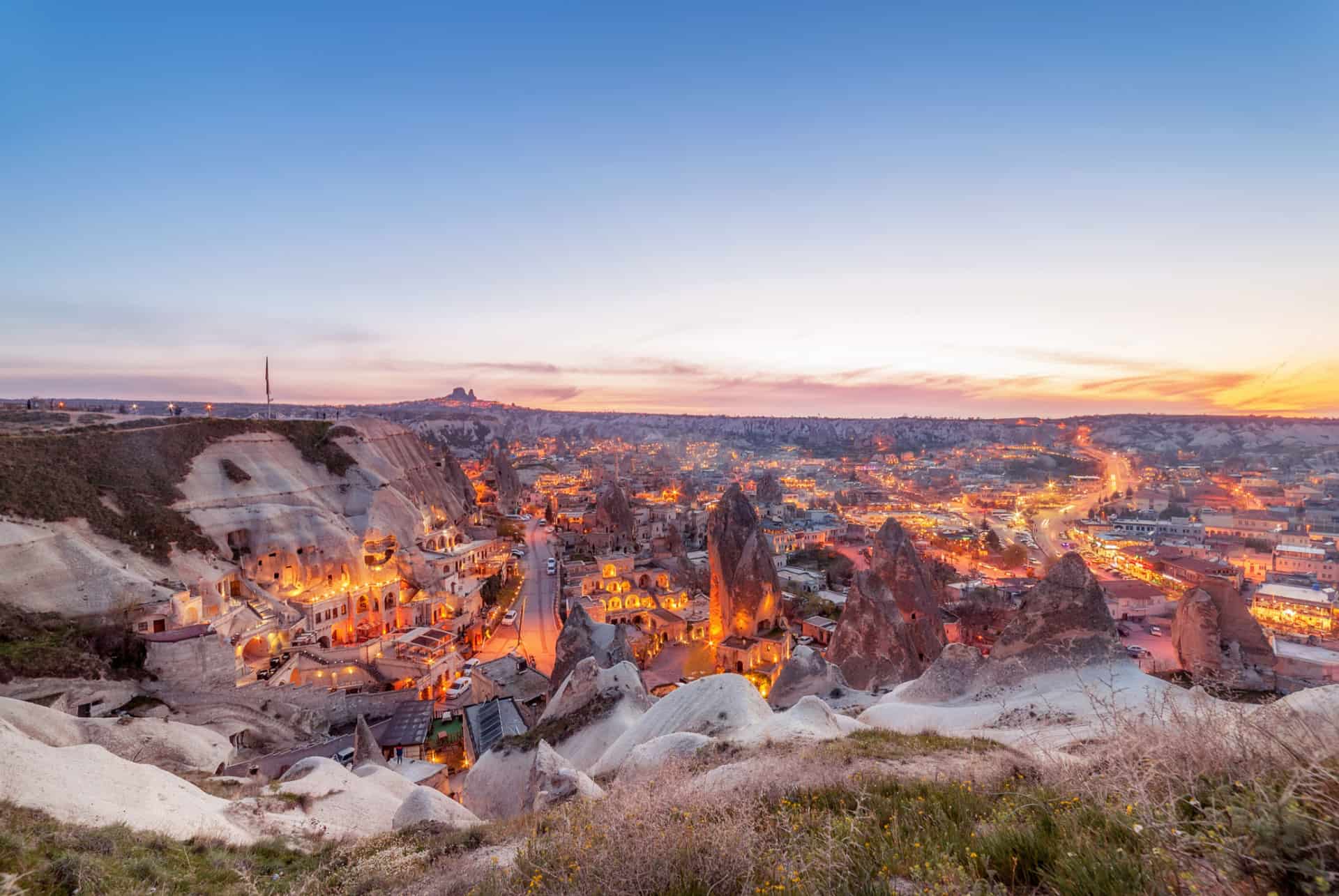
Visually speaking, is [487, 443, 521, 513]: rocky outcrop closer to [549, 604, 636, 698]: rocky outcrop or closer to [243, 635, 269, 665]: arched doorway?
[243, 635, 269, 665]: arched doorway

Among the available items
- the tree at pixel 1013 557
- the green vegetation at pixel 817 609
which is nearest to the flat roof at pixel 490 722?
the green vegetation at pixel 817 609

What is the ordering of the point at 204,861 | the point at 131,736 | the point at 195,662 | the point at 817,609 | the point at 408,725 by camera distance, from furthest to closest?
1. the point at 817,609
2. the point at 195,662
3. the point at 408,725
4. the point at 131,736
5. the point at 204,861

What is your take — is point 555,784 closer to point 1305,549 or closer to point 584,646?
point 584,646

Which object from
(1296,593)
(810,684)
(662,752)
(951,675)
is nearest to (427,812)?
(662,752)

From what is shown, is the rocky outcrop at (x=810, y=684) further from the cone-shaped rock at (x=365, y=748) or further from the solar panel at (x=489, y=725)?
the cone-shaped rock at (x=365, y=748)

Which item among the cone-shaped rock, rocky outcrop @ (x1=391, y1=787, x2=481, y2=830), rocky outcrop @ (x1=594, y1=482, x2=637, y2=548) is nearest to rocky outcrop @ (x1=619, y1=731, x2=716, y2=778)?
rocky outcrop @ (x1=391, y1=787, x2=481, y2=830)

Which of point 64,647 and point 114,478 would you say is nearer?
point 64,647
